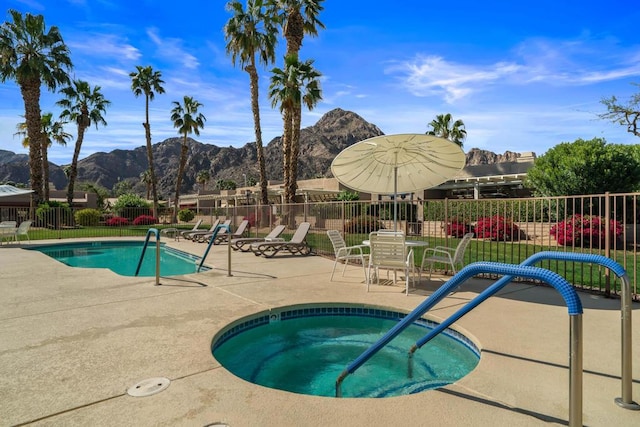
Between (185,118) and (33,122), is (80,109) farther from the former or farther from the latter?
(185,118)

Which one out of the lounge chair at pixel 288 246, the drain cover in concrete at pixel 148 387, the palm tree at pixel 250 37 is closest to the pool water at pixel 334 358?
the drain cover in concrete at pixel 148 387

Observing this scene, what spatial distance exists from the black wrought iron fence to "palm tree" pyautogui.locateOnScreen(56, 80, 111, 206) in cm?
512

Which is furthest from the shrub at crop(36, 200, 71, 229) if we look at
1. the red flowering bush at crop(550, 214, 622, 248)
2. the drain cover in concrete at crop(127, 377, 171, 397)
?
the red flowering bush at crop(550, 214, 622, 248)

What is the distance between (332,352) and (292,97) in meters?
16.0

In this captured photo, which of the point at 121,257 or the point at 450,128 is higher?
the point at 450,128

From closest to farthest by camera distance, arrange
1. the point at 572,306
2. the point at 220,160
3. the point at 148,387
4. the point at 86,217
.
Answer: the point at 572,306
the point at 148,387
the point at 86,217
the point at 220,160

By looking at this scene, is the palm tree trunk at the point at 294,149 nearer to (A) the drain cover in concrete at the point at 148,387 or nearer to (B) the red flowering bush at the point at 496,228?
(B) the red flowering bush at the point at 496,228

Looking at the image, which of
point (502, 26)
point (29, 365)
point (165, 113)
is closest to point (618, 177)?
point (502, 26)

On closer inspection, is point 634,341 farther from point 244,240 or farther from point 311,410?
point 244,240

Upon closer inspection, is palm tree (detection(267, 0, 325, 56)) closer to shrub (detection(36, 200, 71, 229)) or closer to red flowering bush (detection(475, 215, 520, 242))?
red flowering bush (detection(475, 215, 520, 242))

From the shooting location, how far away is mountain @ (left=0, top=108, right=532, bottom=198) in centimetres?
12762

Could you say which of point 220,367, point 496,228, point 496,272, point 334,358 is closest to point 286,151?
point 496,228

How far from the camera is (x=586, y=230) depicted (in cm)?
997

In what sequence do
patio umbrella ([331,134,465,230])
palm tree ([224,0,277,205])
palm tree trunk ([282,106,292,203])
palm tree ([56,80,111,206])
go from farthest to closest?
palm tree ([56,80,111,206]) → palm tree ([224,0,277,205]) → palm tree trunk ([282,106,292,203]) → patio umbrella ([331,134,465,230])
